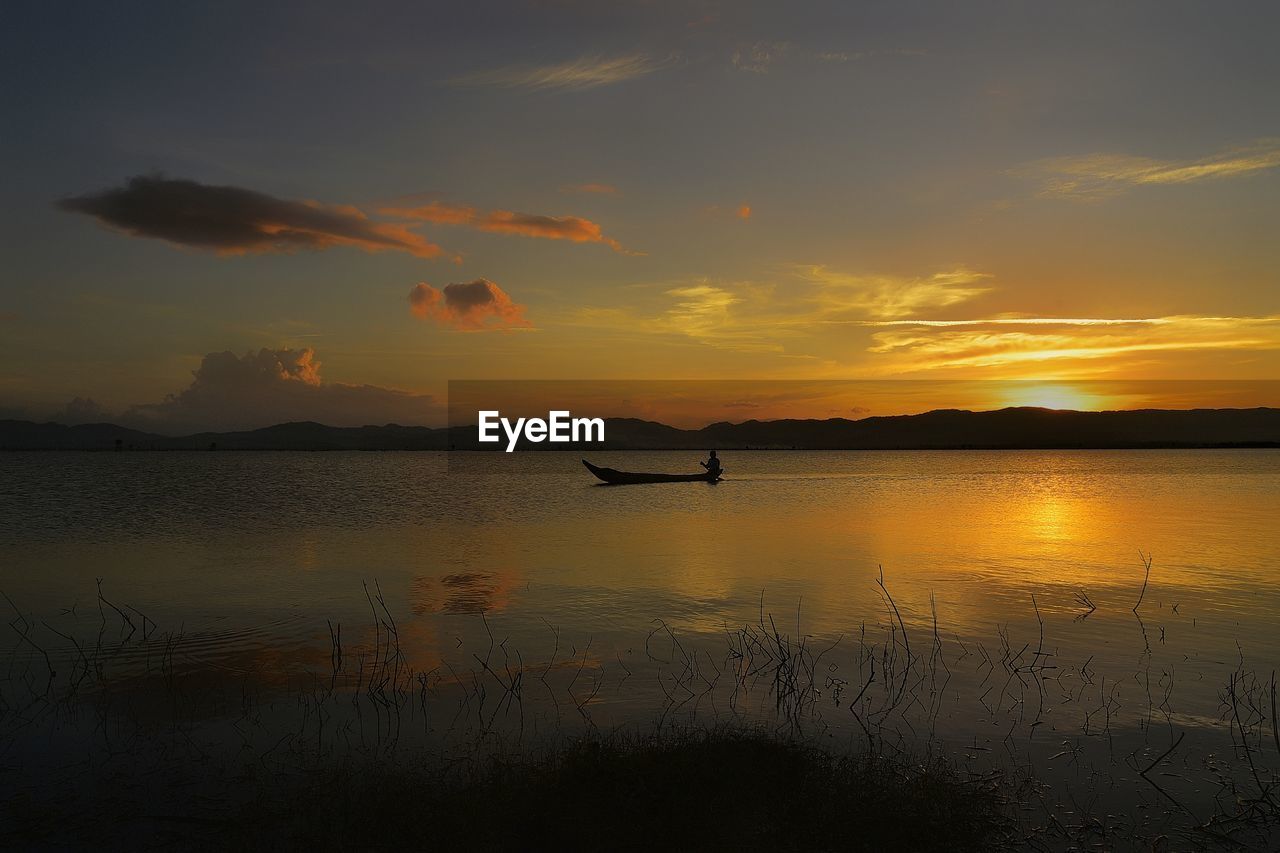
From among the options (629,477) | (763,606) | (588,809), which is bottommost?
(763,606)

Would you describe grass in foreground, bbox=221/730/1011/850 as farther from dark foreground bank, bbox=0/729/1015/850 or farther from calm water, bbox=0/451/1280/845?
calm water, bbox=0/451/1280/845

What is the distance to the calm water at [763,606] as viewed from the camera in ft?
32.6

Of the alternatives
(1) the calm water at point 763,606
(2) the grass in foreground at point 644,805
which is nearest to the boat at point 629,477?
(1) the calm water at point 763,606

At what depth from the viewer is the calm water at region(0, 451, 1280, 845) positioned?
993cm

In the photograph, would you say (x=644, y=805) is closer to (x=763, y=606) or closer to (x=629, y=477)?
(x=763, y=606)

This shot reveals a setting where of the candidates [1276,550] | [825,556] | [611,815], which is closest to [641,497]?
[825,556]

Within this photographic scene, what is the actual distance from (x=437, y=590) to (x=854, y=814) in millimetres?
14456

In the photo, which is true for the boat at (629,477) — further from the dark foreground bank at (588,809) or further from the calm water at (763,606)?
the dark foreground bank at (588,809)

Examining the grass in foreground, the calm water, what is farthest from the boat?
the grass in foreground

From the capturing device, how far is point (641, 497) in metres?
56.0

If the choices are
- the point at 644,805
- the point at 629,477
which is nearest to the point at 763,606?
the point at 644,805

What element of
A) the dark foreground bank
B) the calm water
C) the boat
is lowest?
the calm water

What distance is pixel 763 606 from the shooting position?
681 inches

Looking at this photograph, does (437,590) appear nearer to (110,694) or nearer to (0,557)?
(110,694)
